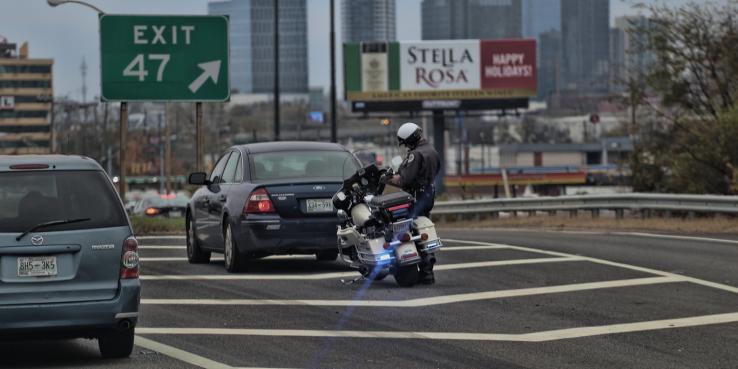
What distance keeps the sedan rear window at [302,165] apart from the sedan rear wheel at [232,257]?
780mm

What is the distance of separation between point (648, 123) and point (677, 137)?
4388 mm

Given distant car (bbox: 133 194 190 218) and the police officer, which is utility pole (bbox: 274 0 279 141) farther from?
the police officer

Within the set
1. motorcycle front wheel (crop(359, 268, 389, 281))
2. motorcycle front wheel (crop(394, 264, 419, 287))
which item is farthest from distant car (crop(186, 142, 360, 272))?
motorcycle front wheel (crop(394, 264, 419, 287))

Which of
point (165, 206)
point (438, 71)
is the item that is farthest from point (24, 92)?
point (165, 206)

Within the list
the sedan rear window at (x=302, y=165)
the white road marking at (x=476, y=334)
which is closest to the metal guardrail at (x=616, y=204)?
the sedan rear window at (x=302, y=165)

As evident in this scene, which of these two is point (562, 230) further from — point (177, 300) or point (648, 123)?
point (648, 123)

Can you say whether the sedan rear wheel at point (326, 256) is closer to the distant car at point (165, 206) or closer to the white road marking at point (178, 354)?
the white road marking at point (178, 354)

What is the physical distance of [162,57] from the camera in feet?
94.2

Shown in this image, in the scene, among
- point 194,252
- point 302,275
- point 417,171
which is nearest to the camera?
point 417,171

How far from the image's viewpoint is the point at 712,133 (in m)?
36.3

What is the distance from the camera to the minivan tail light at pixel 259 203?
16125 millimetres

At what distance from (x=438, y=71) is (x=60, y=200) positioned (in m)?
73.8


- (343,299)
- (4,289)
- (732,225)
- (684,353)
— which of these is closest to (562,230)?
(732,225)

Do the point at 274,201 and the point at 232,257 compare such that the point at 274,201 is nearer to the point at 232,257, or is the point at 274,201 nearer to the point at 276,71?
the point at 232,257
